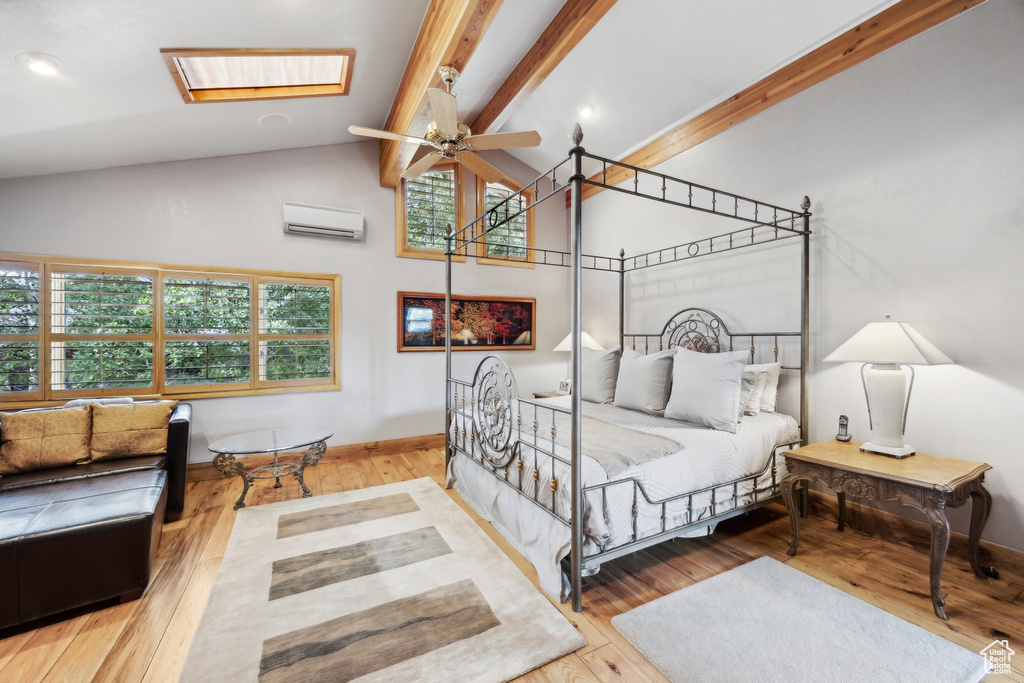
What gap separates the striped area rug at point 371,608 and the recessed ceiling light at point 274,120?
297cm

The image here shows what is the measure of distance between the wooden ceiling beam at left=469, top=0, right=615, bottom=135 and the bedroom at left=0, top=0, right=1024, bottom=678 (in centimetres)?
17

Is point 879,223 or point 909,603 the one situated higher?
point 879,223

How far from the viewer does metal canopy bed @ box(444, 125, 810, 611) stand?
1.88 meters

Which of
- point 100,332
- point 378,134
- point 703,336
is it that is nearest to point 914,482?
point 703,336

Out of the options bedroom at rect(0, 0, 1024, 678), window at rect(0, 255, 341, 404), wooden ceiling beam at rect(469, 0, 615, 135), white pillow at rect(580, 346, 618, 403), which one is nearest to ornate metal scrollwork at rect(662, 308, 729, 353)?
bedroom at rect(0, 0, 1024, 678)

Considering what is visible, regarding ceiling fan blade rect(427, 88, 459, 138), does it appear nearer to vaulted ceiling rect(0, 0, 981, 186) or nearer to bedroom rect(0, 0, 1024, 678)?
vaulted ceiling rect(0, 0, 981, 186)

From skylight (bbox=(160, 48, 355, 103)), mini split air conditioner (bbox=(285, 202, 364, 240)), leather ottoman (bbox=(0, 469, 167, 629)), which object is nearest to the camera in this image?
leather ottoman (bbox=(0, 469, 167, 629))

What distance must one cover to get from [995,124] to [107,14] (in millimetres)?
4233

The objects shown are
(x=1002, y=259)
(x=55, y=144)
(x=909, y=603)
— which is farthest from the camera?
(x=55, y=144)

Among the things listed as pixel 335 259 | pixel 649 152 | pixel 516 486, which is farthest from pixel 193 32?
pixel 649 152

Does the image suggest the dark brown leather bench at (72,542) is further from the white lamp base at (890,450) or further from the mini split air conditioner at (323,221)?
the white lamp base at (890,450)

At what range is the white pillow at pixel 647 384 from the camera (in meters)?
3.01

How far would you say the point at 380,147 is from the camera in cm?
431

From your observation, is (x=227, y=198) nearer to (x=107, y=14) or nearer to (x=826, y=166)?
(x=107, y=14)
